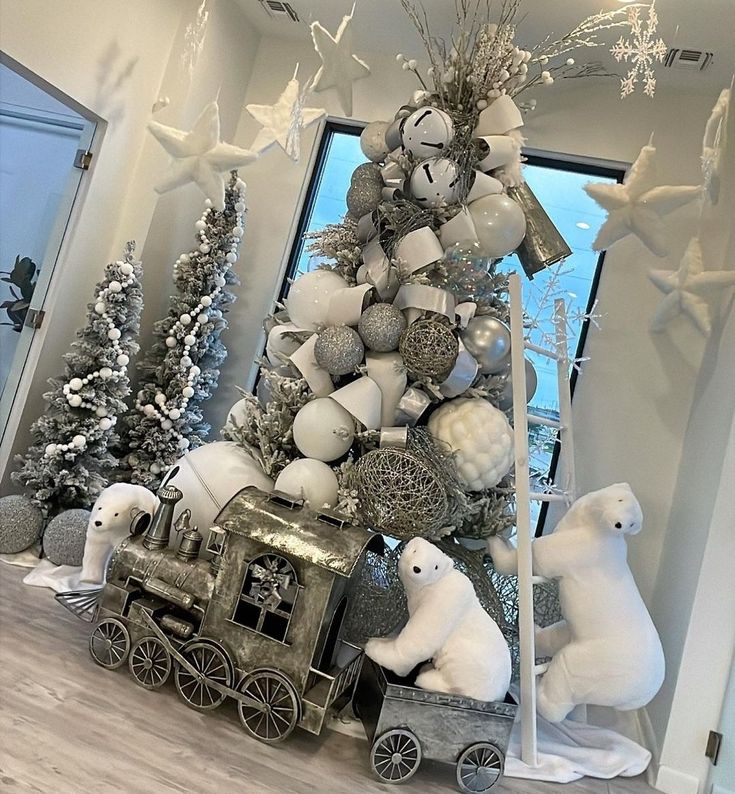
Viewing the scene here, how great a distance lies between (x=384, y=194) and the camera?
228 centimetres

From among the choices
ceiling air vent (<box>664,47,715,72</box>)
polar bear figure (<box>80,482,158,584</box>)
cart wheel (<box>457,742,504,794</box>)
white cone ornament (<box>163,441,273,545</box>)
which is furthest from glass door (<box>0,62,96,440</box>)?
ceiling air vent (<box>664,47,715,72</box>)

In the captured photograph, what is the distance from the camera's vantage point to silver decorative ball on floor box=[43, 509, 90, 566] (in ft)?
8.00

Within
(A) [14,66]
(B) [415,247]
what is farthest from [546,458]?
(A) [14,66]

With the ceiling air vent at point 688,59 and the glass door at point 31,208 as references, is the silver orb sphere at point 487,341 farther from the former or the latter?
the glass door at point 31,208

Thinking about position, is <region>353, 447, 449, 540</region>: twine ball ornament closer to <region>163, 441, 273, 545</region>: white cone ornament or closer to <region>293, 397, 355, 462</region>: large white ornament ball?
<region>293, 397, 355, 462</region>: large white ornament ball

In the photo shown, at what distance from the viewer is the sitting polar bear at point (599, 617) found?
1.91 meters

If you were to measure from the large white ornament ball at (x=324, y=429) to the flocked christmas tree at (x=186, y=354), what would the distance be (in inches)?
36.2

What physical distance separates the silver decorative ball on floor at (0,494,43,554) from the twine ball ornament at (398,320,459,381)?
4.92 ft

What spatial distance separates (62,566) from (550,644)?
64.4 inches

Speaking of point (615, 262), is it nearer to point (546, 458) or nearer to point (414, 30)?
point (546, 458)

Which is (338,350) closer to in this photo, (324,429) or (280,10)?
(324,429)

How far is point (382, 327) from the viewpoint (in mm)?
2045

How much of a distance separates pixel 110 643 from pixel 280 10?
8.91 feet

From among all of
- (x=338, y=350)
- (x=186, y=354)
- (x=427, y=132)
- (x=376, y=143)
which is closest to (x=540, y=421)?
(x=338, y=350)
